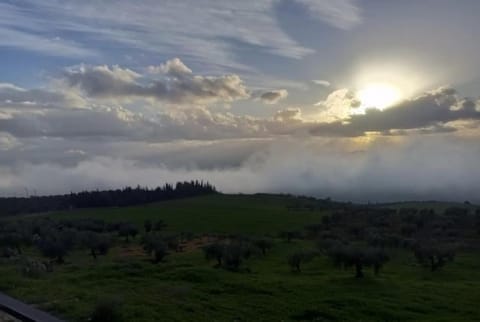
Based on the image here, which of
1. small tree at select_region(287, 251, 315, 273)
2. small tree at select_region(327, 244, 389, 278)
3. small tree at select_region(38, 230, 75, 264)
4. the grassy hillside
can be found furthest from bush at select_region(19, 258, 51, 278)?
the grassy hillside

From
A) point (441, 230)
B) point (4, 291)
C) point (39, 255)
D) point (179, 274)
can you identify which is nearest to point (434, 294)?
point (179, 274)

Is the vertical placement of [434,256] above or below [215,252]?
below

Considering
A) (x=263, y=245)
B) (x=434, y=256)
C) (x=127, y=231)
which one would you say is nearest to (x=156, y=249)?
(x=263, y=245)

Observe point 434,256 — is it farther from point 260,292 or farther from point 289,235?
point 289,235

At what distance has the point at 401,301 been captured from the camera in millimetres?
45781

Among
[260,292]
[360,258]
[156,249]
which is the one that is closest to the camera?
[260,292]

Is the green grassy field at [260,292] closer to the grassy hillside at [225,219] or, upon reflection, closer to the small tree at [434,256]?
the small tree at [434,256]

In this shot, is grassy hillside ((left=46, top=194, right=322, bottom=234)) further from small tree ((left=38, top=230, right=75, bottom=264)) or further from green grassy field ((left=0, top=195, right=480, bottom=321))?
green grassy field ((left=0, top=195, right=480, bottom=321))

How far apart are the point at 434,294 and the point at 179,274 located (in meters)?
22.0

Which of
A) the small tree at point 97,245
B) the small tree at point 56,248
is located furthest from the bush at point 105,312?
the small tree at point 97,245

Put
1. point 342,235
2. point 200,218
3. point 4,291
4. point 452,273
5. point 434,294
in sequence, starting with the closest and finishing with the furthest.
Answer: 1. point 4,291
2. point 434,294
3. point 452,273
4. point 342,235
5. point 200,218

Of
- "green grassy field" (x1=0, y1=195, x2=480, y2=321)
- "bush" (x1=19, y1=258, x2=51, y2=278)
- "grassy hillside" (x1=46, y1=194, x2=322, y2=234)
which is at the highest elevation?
"grassy hillside" (x1=46, y1=194, x2=322, y2=234)

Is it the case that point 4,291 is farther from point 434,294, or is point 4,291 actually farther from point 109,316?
point 434,294

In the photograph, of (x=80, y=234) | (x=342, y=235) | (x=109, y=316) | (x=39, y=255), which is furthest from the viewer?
(x=342, y=235)
